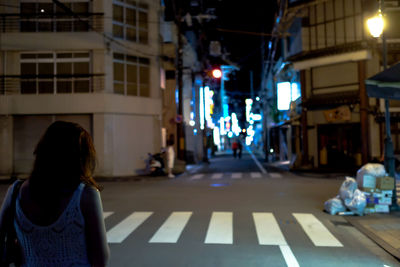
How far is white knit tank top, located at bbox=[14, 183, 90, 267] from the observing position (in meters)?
2.10

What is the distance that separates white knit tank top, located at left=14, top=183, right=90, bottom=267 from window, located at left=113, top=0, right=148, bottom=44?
863 inches

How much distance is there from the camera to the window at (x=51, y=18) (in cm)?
2162

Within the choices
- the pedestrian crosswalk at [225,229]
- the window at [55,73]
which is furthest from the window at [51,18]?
the pedestrian crosswalk at [225,229]

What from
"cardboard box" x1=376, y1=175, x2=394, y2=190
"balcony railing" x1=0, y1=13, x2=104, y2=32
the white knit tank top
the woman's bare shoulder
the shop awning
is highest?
"balcony railing" x1=0, y1=13, x2=104, y2=32

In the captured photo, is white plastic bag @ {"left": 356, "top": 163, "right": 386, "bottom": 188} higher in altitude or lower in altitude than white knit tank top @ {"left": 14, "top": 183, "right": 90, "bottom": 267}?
lower

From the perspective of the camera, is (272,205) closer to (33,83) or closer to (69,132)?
(69,132)

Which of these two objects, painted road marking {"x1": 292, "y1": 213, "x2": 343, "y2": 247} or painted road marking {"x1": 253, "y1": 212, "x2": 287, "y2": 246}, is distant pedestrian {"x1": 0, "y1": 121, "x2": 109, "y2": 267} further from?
painted road marking {"x1": 292, "y1": 213, "x2": 343, "y2": 247}

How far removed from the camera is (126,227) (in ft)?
26.6

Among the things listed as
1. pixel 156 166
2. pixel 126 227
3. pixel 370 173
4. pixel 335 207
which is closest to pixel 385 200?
pixel 370 173

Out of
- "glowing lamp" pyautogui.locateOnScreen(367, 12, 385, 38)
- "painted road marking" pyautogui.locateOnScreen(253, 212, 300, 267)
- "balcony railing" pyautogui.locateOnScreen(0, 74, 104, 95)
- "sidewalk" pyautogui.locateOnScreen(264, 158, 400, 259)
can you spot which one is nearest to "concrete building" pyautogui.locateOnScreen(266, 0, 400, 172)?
"glowing lamp" pyautogui.locateOnScreen(367, 12, 385, 38)

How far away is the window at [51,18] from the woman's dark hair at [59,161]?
21242 mm

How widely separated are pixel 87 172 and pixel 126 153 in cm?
2083

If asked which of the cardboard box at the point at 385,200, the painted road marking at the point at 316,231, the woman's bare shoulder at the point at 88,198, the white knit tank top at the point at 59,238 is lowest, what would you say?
the painted road marking at the point at 316,231

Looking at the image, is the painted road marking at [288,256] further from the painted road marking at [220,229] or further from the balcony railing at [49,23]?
the balcony railing at [49,23]
